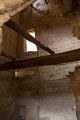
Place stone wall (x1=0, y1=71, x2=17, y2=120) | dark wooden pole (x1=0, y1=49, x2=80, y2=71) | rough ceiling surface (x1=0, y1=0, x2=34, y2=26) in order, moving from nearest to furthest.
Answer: rough ceiling surface (x1=0, y1=0, x2=34, y2=26)
dark wooden pole (x1=0, y1=49, x2=80, y2=71)
stone wall (x1=0, y1=71, x2=17, y2=120)

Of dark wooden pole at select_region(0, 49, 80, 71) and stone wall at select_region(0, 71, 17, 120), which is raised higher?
dark wooden pole at select_region(0, 49, 80, 71)

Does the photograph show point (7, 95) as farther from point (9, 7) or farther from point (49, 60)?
point (9, 7)

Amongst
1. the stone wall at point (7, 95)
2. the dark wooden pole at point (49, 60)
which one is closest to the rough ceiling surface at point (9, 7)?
the dark wooden pole at point (49, 60)

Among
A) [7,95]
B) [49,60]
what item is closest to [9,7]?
[49,60]

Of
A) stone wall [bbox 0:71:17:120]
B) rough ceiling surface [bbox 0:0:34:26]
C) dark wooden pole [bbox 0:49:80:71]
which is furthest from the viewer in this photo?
stone wall [bbox 0:71:17:120]

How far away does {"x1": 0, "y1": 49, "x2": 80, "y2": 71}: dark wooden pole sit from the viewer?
4.27 m

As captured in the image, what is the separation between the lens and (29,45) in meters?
7.25

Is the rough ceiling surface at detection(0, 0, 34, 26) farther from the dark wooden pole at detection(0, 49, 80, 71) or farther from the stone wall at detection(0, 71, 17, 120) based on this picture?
the stone wall at detection(0, 71, 17, 120)

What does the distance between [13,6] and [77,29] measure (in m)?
2.17

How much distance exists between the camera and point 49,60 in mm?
4730

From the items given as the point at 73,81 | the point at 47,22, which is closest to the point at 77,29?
the point at 73,81

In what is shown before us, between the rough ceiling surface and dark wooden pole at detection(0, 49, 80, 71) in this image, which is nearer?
the rough ceiling surface

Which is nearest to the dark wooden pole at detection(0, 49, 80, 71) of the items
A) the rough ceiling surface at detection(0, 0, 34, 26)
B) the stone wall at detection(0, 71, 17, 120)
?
the stone wall at detection(0, 71, 17, 120)

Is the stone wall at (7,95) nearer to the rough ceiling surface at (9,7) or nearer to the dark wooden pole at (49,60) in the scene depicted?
the dark wooden pole at (49,60)
